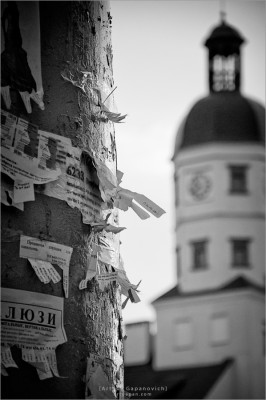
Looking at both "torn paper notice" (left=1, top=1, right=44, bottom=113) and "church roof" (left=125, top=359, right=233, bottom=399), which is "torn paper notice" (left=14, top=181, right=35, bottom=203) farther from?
"church roof" (left=125, top=359, right=233, bottom=399)

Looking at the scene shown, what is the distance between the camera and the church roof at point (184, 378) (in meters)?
36.8

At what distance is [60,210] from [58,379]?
0.26 metres

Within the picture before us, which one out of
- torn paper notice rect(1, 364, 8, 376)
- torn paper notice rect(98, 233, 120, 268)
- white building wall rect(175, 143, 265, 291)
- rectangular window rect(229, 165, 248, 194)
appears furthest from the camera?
rectangular window rect(229, 165, 248, 194)

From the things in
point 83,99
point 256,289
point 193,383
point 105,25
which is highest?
point 256,289

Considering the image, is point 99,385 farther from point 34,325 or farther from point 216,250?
point 216,250

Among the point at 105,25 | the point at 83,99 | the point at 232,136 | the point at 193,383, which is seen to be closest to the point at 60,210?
the point at 83,99

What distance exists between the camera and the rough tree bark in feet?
5.53

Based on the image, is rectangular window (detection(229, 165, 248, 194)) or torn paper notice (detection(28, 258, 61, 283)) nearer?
torn paper notice (detection(28, 258, 61, 283))

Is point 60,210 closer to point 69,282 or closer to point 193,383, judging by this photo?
point 69,282

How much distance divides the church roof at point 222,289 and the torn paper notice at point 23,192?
1505 inches

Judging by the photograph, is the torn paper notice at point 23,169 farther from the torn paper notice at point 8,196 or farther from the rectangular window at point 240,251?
the rectangular window at point 240,251

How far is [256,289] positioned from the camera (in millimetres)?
39781

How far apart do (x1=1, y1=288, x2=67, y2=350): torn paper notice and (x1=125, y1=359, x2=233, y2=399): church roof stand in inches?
1306

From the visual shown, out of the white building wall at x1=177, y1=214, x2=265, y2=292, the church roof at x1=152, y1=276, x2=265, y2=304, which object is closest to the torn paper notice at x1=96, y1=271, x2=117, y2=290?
the church roof at x1=152, y1=276, x2=265, y2=304
